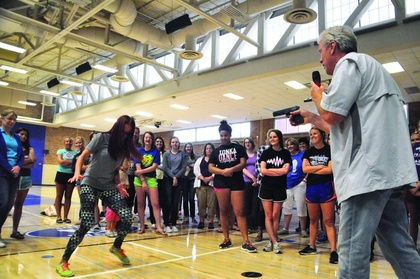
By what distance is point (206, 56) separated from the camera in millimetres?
10859

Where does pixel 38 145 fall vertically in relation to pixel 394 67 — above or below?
below

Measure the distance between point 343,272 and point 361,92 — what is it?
0.78m

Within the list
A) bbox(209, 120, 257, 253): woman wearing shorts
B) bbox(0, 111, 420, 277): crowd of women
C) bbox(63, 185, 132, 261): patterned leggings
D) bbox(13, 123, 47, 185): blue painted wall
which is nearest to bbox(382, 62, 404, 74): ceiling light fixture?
bbox(0, 111, 420, 277): crowd of women

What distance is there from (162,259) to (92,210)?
0.96 meters

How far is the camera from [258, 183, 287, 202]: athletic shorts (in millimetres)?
3785

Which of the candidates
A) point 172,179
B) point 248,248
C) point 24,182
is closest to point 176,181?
point 172,179

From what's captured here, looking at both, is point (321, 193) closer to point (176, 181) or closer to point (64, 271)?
point (176, 181)

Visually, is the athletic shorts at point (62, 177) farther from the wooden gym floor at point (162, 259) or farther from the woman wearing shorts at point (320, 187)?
the woman wearing shorts at point (320, 187)

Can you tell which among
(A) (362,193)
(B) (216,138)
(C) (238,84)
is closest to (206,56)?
(C) (238,84)

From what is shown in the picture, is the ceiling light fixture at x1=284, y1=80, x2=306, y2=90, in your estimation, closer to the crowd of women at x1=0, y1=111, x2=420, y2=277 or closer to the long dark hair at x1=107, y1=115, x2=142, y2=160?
the crowd of women at x1=0, y1=111, x2=420, y2=277

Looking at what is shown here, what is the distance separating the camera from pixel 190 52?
7.70 m

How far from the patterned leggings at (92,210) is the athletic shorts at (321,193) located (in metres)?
2.03

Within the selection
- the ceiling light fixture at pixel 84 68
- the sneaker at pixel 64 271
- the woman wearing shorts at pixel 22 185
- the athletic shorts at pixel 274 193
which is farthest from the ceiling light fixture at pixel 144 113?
the sneaker at pixel 64 271

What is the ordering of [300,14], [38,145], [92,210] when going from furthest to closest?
1. [38,145]
2. [300,14]
3. [92,210]
